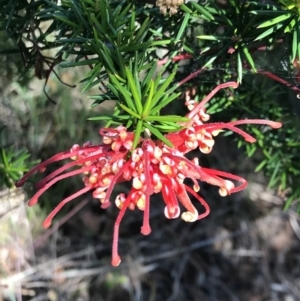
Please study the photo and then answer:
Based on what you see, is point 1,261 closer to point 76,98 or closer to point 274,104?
point 76,98

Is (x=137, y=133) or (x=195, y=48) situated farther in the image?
(x=195, y=48)

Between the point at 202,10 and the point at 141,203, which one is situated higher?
the point at 202,10

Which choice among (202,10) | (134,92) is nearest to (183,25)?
(202,10)

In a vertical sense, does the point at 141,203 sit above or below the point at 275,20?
below

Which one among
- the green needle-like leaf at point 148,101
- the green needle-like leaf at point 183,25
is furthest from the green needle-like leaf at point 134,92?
the green needle-like leaf at point 183,25

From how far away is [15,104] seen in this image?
4.82ft

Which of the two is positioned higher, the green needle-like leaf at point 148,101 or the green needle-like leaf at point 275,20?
the green needle-like leaf at point 275,20

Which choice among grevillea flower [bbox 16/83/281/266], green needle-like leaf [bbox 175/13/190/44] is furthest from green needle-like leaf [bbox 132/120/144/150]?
green needle-like leaf [bbox 175/13/190/44]

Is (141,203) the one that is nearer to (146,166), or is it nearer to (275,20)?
(146,166)

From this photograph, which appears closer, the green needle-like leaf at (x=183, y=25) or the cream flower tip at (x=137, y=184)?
the cream flower tip at (x=137, y=184)

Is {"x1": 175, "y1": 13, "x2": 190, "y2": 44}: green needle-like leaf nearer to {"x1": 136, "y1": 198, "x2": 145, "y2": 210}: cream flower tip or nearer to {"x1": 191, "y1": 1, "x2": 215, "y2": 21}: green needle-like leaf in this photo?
{"x1": 191, "y1": 1, "x2": 215, "y2": 21}: green needle-like leaf

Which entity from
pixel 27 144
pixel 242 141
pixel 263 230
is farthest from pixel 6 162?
pixel 263 230

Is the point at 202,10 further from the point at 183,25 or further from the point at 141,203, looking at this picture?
the point at 141,203

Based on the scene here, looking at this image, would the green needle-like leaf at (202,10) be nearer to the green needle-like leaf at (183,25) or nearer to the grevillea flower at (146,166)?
the green needle-like leaf at (183,25)
